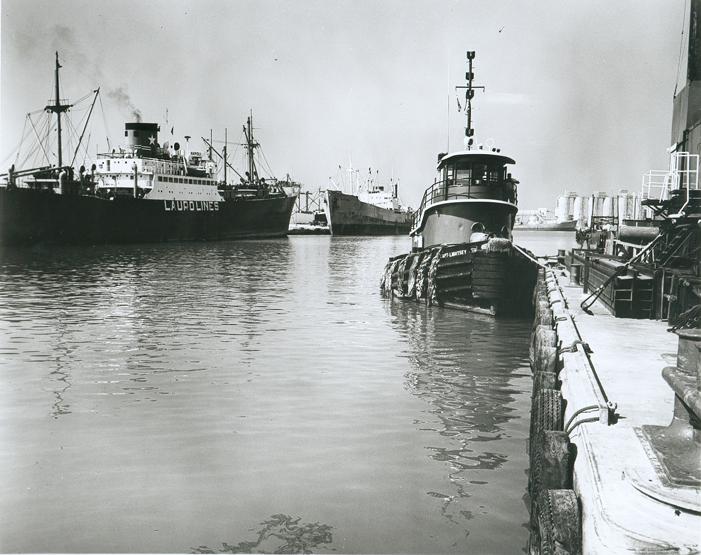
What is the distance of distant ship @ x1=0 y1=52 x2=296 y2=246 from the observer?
172 ft

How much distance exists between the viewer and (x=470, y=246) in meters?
19.5

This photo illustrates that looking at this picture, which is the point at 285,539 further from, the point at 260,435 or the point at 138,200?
the point at 138,200

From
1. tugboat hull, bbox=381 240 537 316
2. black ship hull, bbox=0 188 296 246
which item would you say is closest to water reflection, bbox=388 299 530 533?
tugboat hull, bbox=381 240 537 316

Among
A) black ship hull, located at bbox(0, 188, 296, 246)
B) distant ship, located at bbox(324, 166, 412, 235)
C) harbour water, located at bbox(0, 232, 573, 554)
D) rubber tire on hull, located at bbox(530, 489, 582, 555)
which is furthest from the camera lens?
distant ship, located at bbox(324, 166, 412, 235)

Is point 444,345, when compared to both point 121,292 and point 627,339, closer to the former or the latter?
point 627,339

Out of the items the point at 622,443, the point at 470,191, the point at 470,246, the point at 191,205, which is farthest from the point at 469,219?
the point at 191,205

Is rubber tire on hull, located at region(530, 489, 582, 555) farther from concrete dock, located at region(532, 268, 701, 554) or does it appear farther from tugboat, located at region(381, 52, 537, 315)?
tugboat, located at region(381, 52, 537, 315)

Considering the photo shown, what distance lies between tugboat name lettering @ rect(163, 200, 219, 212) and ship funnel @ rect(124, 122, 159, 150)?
6749 mm

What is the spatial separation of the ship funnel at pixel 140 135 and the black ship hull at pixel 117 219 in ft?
23.8

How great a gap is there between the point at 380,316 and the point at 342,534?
45.8 feet

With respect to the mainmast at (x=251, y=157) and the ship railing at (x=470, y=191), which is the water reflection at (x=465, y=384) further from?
the mainmast at (x=251, y=157)

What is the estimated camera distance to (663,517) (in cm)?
359

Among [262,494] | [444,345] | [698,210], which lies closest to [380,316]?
[444,345]

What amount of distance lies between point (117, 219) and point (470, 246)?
4803cm
